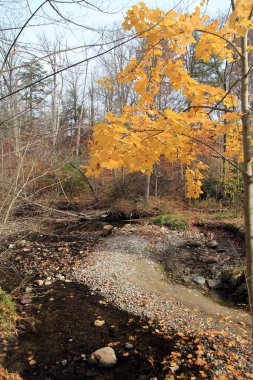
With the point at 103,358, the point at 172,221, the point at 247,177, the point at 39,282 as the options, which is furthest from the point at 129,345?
the point at 172,221

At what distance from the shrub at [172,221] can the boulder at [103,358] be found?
717cm

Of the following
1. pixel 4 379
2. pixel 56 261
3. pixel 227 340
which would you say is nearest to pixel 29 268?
pixel 56 261

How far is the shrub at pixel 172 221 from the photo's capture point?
36.2ft

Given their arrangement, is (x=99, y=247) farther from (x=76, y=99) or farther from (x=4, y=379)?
(x=76, y=99)

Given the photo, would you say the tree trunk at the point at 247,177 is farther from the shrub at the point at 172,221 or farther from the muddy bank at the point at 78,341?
the shrub at the point at 172,221

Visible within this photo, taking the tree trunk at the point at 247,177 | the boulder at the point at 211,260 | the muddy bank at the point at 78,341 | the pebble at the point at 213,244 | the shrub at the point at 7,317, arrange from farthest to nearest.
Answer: the pebble at the point at 213,244
the boulder at the point at 211,260
the shrub at the point at 7,317
the muddy bank at the point at 78,341
the tree trunk at the point at 247,177

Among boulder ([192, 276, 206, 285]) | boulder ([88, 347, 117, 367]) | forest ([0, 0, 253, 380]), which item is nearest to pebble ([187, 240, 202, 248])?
forest ([0, 0, 253, 380])

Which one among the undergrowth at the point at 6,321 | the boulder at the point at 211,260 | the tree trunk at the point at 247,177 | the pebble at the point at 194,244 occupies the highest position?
the tree trunk at the point at 247,177

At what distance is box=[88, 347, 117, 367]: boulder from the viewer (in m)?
4.08

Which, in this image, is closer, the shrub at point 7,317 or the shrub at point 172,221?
the shrub at point 7,317

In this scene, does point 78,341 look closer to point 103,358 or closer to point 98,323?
point 98,323

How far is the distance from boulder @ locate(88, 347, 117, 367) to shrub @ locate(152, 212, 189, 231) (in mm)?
7166

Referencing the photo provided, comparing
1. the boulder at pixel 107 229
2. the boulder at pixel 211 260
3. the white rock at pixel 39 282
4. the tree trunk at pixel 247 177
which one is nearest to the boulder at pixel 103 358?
the tree trunk at pixel 247 177

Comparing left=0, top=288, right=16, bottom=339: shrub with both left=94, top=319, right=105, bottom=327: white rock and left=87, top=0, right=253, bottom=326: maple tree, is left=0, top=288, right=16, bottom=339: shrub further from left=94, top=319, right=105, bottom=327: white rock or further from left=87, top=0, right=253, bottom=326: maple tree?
left=87, top=0, right=253, bottom=326: maple tree
